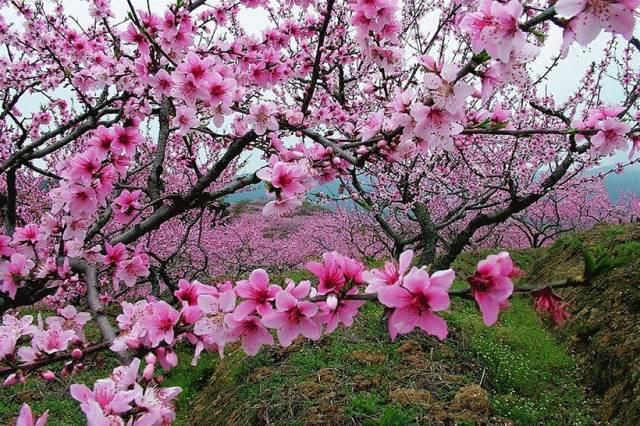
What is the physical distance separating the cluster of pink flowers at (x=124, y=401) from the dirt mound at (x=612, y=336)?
11.0ft

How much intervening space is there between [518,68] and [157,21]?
2076 mm

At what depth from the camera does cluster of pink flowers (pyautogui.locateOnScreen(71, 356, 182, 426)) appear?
3.92 feet

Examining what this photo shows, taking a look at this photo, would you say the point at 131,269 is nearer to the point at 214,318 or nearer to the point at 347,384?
the point at 214,318

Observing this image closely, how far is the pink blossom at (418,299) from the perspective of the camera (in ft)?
3.64

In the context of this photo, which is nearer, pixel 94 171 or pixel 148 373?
pixel 148 373

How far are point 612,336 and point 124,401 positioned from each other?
17.9 ft

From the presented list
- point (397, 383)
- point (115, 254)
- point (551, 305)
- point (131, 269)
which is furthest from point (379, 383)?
point (551, 305)

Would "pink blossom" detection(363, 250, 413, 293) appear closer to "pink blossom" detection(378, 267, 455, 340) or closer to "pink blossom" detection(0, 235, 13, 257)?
"pink blossom" detection(378, 267, 455, 340)

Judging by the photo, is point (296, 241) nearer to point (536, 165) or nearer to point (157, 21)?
point (536, 165)

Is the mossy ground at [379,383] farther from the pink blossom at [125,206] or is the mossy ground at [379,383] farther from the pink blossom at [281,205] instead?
the pink blossom at [125,206]

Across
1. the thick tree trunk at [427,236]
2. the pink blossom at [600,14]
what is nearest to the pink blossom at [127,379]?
the pink blossom at [600,14]

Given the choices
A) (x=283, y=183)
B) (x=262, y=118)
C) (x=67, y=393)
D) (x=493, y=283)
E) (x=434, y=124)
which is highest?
(x=262, y=118)

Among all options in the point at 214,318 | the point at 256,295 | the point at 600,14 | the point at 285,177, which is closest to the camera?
the point at 600,14

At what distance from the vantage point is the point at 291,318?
4.33 feet
